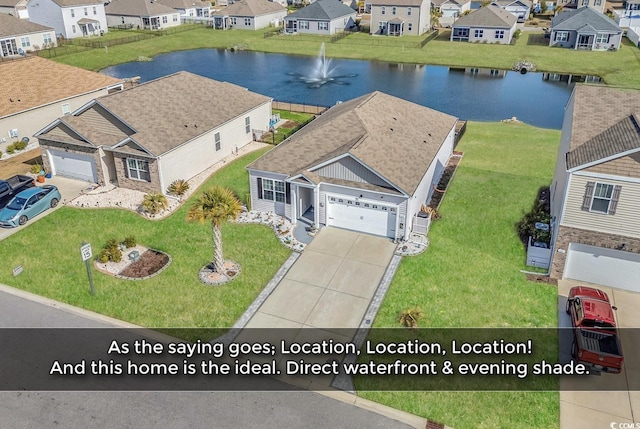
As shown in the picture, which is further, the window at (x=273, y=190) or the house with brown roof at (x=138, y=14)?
the house with brown roof at (x=138, y=14)

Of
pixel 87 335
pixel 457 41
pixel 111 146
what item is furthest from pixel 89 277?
pixel 457 41

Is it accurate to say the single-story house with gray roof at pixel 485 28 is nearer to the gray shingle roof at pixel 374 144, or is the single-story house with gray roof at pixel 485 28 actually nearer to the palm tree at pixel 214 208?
the gray shingle roof at pixel 374 144

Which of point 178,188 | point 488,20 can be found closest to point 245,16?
point 488,20

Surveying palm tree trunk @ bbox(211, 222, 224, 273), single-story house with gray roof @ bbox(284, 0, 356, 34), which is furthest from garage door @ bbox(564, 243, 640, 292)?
single-story house with gray roof @ bbox(284, 0, 356, 34)

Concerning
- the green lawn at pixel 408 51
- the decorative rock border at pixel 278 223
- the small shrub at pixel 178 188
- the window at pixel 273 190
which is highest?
the green lawn at pixel 408 51

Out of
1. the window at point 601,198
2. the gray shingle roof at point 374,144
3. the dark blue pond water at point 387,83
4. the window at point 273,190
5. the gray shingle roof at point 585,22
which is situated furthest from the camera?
the gray shingle roof at point 585,22

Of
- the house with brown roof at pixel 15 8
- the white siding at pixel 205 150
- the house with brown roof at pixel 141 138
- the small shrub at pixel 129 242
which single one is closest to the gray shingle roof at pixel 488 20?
the white siding at pixel 205 150

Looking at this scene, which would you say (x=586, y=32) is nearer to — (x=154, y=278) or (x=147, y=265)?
(x=147, y=265)
